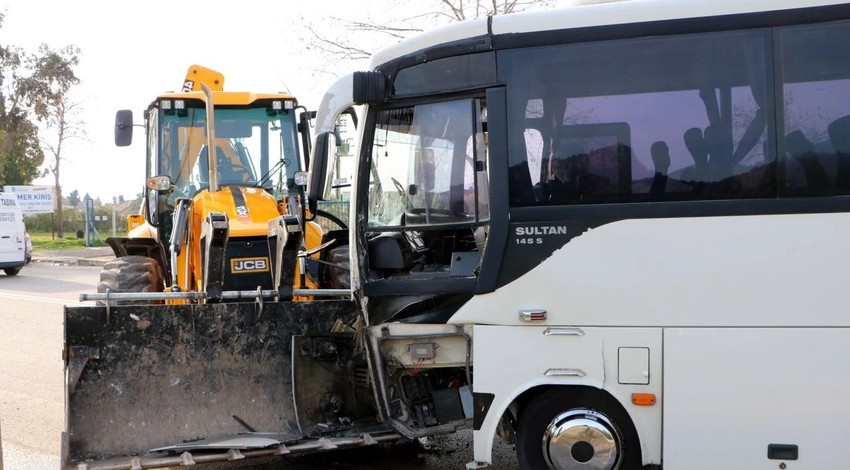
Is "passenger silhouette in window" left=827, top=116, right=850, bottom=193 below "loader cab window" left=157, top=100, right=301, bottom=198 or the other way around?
below

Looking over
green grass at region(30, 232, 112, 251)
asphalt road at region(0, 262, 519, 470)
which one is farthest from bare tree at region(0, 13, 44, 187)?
asphalt road at region(0, 262, 519, 470)

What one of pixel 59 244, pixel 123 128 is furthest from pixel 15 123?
pixel 123 128

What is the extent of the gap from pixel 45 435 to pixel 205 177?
3.07 meters

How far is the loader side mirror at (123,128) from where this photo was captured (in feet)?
29.7

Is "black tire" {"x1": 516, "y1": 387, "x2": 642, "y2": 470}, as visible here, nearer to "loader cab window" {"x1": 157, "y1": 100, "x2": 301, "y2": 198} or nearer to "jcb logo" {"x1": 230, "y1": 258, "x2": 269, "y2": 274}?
"jcb logo" {"x1": 230, "y1": 258, "x2": 269, "y2": 274}

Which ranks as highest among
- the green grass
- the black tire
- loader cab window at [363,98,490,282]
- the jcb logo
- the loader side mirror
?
the loader side mirror

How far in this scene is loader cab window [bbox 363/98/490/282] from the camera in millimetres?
5477

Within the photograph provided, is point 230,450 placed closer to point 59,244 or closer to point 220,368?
point 220,368

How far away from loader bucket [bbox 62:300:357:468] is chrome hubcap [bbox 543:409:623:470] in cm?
180

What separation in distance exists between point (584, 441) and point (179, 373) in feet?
9.54

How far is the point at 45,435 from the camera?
24.1 feet

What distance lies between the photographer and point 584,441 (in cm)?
531

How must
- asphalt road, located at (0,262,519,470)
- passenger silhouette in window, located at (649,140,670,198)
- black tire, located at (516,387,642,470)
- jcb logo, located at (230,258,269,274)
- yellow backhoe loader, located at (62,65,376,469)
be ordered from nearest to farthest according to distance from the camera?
passenger silhouette in window, located at (649,140,670,198)
black tire, located at (516,387,642,470)
yellow backhoe loader, located at (62,65,376,469)
asphalt road, located at (0,262,519,470)
jcb logo, located at (230,258,269,274)

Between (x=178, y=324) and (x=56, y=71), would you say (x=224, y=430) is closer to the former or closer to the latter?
(x=178, y=324)
